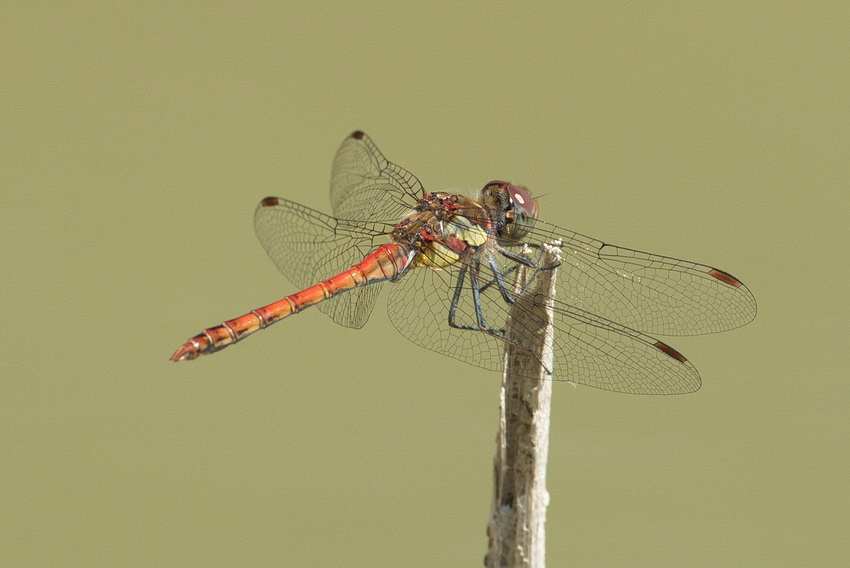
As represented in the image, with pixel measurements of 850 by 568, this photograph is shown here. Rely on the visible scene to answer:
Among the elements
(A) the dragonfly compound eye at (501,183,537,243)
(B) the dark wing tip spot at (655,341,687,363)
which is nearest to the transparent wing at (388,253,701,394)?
(B) the dark wing tip spot at (655,341,687,363)

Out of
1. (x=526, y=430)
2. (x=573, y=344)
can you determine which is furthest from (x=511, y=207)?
(x=526, y=430)

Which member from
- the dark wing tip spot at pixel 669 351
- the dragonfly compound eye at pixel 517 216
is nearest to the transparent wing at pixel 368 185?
the dragonfly compound eye at pixel 517 216

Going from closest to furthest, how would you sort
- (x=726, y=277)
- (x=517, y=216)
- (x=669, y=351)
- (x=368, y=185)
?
1. (x=669, y=351)
2. (x=726, y=277)
3. (x=517, y=216)
4. (x=368, y=185)

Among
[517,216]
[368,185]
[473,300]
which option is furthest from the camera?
[368,185]

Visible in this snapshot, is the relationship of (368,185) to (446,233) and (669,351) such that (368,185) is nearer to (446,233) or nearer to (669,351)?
(446,233)

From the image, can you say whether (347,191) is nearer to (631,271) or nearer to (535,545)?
(631,271)

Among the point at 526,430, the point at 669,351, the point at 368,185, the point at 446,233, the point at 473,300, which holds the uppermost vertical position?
the point at 368,185

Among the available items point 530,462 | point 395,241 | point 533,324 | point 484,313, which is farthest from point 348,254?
point 530,462

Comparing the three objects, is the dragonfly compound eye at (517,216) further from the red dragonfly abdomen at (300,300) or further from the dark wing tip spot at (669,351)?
the dark wing tip spot at (669,351)
